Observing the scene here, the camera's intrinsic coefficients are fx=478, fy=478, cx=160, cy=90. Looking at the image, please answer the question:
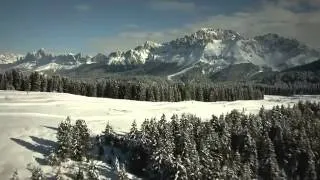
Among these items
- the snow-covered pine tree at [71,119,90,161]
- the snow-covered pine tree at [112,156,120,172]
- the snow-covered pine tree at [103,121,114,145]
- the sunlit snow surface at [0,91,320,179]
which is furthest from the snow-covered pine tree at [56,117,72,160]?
the snow-covered pine tree at [103,121,114,145]

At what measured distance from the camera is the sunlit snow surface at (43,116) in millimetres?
84750

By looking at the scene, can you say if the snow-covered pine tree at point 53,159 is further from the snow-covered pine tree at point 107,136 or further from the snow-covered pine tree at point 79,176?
the snow-covered pine tree at point 107,136

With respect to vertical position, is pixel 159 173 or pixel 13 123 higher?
pixel 13 123

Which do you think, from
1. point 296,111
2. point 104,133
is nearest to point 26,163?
point 104,133

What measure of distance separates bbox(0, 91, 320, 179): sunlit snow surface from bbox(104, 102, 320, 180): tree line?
1410 cm

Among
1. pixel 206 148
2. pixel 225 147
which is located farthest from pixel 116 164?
pixel 225 147

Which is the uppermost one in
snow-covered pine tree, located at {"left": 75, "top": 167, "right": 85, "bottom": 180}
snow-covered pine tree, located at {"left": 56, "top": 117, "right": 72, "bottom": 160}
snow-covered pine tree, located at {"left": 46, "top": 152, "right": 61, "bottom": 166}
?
snow-covered pine tree, located at {"left": 56, "top": 117, "right": 72, "bottom": 160}

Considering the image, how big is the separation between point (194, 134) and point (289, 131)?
28596 mm

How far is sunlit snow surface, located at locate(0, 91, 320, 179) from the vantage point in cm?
8475

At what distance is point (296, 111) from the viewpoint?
453 feet

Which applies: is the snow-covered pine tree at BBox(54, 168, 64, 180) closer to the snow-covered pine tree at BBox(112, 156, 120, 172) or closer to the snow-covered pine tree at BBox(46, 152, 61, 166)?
the snow-covered pine tree at BBox(46, 152, 61, 166)

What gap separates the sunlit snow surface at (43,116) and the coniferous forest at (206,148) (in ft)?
19.7

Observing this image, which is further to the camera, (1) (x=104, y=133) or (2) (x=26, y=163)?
(1) (x=104, y=133)

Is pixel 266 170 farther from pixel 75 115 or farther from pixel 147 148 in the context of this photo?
pixel 75 115
